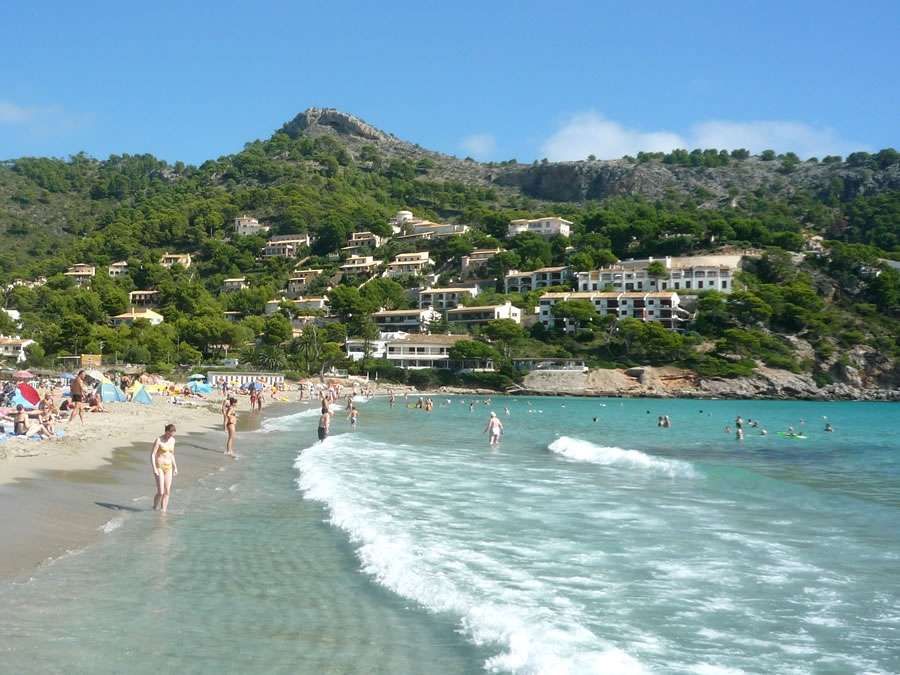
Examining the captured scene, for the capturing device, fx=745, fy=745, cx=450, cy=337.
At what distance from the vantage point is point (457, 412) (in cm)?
4606

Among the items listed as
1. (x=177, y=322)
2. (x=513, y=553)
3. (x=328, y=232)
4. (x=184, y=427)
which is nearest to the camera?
(x=513, y=553)

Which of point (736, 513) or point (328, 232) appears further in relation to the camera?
point (328, 232)

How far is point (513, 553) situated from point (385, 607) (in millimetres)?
2694

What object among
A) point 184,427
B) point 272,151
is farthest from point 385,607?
point 272,151

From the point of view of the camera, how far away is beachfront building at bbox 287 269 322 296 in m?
108

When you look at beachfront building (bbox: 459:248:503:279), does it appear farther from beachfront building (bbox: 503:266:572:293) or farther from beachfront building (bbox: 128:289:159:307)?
beachfront building (bbox: 128:289:159:307)

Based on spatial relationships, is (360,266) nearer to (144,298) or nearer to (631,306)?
(144,298)

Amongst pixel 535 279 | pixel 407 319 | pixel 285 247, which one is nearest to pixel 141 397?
pixel 407 319

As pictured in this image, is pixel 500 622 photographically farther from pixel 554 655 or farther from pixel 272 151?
pixel 272 151

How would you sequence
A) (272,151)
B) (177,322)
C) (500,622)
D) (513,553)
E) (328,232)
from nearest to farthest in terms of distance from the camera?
(500,622) → (513,553) → (177,322) → (328,232) → (272,151)

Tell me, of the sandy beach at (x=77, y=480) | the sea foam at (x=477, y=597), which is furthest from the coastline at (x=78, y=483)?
the sea foam at (x=477, y=597)

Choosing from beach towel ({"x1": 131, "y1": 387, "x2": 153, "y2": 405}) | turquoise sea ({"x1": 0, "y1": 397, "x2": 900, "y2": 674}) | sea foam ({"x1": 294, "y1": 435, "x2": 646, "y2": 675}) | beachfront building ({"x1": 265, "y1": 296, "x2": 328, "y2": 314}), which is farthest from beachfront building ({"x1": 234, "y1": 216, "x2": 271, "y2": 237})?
sea foam ({"x1": 294, "y1": 435, "x2": 646, "y2": 675})

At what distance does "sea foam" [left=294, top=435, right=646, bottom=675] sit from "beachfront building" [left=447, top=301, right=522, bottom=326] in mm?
75099

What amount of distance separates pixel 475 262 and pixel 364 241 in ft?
78.9
